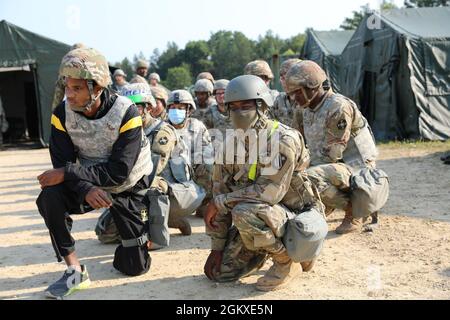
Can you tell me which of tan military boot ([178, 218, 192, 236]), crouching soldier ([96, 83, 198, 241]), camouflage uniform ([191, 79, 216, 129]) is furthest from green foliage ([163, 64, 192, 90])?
tan military boot ([178, 218, 192, 236])

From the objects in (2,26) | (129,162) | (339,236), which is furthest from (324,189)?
(2,26)

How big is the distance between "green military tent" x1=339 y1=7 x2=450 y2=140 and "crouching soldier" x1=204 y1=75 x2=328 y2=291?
8559 mm

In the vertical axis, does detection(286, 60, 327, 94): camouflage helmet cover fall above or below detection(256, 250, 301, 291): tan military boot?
above

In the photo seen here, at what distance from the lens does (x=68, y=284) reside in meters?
3.64

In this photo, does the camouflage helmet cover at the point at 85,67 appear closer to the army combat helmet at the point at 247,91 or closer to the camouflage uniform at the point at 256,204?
the army combat helmet at the point at 247,91

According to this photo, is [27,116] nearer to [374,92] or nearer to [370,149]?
[374,92]

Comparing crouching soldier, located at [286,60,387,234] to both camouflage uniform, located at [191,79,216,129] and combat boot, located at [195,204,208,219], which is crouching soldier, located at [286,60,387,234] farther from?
camouflage uniform, located at [191,79,216,129]

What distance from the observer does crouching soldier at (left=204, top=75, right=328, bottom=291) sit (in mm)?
3508

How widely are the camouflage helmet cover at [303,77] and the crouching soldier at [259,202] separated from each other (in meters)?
1.22

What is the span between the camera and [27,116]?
20.3 meters

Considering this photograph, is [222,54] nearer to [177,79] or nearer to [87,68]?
[177,79]

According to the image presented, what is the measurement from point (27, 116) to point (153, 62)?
237 ft

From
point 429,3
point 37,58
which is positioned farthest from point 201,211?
point 429,3

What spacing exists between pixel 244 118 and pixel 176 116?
2276 millimetres
